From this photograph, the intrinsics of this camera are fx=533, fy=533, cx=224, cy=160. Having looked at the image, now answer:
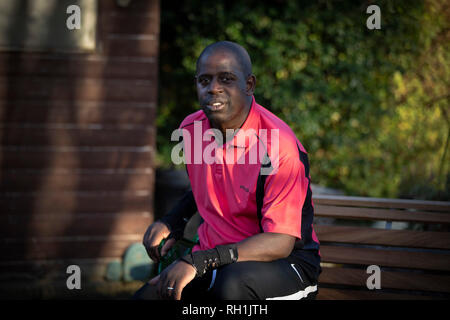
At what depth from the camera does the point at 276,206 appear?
2.12 metres

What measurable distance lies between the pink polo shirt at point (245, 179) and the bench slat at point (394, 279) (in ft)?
1.89

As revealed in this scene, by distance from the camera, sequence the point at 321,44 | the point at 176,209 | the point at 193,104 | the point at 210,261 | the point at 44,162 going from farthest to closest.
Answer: the point at 193,104 → the point at 321,44 → the point at 44,162 → the point at 176,209 → the point at 210,261

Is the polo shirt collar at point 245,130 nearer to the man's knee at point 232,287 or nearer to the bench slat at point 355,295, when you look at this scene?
the man's knee at point 232,287

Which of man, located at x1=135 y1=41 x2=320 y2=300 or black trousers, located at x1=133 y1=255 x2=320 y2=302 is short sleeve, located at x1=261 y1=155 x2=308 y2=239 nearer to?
man, located at x1=135 y1=41 x2=320 y2=300

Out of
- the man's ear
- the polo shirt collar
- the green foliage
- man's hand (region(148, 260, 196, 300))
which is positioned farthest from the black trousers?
the green foliage

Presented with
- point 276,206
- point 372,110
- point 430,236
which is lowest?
point 430,236

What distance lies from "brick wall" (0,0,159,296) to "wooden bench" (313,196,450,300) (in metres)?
2.44

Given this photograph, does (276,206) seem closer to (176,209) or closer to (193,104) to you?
(176,209)

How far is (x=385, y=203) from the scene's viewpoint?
9.48ft

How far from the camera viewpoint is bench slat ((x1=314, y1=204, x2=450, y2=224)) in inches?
108

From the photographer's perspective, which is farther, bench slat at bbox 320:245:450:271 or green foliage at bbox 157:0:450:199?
green foliage at bbox 157:0:450:199

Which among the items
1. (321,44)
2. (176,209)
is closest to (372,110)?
(321,44)
